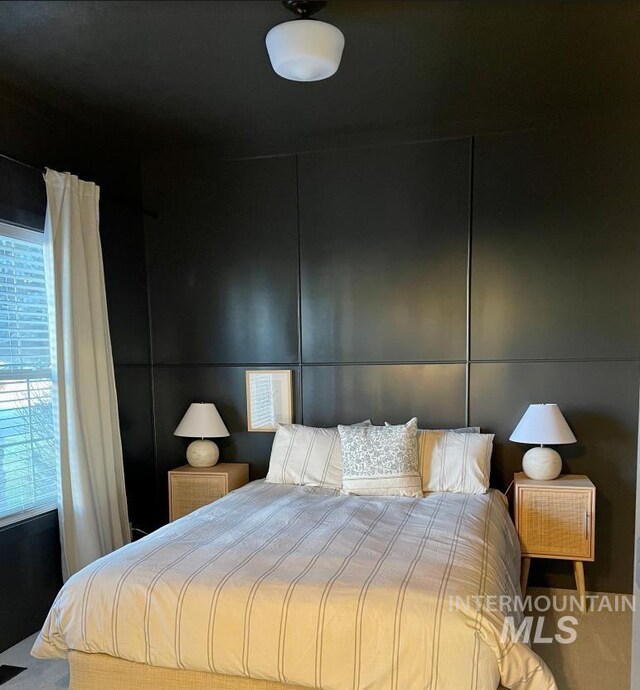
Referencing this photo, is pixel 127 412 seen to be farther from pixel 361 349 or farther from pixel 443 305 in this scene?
pixel 443 305

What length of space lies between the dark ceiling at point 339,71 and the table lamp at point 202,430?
1.78m

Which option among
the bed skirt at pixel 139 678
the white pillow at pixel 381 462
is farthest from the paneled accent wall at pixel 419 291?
the bed skirt at pixel 139 678

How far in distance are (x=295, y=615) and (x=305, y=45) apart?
2.07 metres

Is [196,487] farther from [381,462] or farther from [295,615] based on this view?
[295,615]

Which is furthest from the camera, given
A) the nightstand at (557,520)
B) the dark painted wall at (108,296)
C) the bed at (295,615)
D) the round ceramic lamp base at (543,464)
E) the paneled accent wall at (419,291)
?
the paneled accent wall at (419,291)

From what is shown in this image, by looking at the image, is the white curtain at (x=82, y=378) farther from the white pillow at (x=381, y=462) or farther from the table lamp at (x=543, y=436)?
the table lamp at (x=543, y=436)

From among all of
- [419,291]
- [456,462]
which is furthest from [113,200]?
[456,462]

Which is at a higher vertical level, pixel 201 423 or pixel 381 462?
pixel 201 423

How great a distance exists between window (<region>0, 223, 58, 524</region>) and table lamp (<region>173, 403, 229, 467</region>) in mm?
831

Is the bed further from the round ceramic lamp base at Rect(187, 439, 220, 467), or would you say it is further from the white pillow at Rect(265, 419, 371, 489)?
the round ceramic lamp base at Rect(187, 439, 220, 467)

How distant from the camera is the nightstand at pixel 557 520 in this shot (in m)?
2.87

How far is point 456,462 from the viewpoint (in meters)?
3.03

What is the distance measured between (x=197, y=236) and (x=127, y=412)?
4.22 ft

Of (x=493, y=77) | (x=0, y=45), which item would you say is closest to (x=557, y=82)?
(x=493, y=77)
